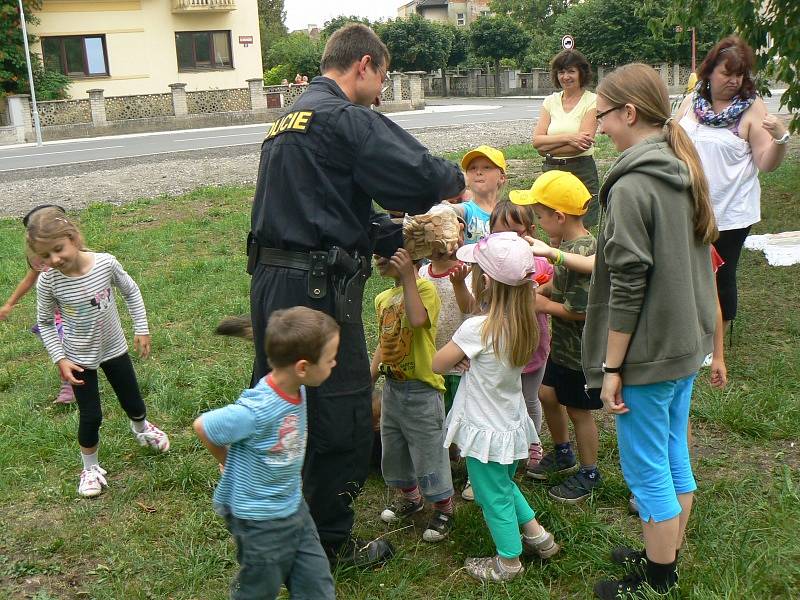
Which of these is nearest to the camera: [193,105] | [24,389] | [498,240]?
[498,240]

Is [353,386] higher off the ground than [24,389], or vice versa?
[353,386]

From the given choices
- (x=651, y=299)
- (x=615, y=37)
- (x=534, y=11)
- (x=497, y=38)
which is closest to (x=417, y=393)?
(x=651, y=299)

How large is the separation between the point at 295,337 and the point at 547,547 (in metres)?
1.58

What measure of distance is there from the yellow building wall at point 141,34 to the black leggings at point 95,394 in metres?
33.6

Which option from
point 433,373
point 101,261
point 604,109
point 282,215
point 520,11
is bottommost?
point 433,373

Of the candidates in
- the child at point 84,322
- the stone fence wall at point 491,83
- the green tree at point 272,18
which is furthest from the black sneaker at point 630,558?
the green tree at point 272,18

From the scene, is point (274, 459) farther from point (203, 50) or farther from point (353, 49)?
point (203, 50)

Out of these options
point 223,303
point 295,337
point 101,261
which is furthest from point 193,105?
point 295,337

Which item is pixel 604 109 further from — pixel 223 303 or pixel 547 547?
pixel 223 303

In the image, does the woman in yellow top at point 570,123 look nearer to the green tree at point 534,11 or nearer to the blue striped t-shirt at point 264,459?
the blue striped t-shirt at point 264,459

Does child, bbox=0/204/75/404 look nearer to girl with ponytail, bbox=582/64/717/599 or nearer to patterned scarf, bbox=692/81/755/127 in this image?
girl with ponytail, bbox=582/64/717/599

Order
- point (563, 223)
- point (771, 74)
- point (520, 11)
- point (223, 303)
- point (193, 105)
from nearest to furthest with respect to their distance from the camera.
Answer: point (563, 223) → point (223, 303) → point (771, 74) → point (193, 105) → point (520, 11)

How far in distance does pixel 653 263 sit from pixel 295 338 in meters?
1.23

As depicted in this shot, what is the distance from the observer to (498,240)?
3.05m
